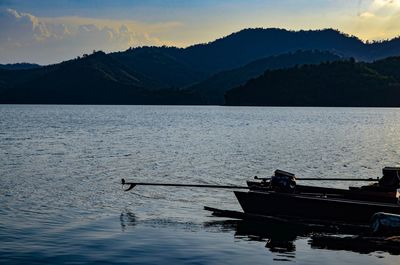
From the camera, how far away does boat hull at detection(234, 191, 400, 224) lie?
88.7 ft

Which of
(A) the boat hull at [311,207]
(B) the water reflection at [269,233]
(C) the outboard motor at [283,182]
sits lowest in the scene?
(B) the water reflection at [269,233]

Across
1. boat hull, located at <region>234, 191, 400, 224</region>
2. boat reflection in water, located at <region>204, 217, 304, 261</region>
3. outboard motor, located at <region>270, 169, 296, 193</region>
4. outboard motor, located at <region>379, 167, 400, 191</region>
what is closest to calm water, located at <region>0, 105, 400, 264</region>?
boat reflection in water, located at <region>204, 217, 304, 261</region>

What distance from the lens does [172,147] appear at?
3029 inches

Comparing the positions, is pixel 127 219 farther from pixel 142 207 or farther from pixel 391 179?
pixel 391 179

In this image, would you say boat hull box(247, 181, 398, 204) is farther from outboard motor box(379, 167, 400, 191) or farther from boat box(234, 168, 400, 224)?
→ outboard motor box(379, 167, 400, 191)

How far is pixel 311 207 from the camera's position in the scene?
28141 millimetres

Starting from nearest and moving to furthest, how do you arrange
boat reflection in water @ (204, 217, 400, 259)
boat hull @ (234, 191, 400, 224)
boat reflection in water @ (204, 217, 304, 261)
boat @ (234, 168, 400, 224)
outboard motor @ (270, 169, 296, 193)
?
boat reflection in water @ (204, 217, 400, 259) < boat reflection in water @ (204, 217, 304, 261) < boat hull @ (234, 191, 400, 224) < boat @ (234, 168, 400, 224) < outboard motor @ (270, 169, 296, 193)

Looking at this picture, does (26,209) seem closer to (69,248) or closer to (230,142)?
(69,248)

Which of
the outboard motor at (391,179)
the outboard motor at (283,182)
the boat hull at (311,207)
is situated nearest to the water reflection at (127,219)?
the boat hull at (311,207)

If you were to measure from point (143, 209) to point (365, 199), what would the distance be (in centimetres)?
1238

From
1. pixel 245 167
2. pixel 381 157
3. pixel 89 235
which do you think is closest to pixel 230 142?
pixel 381 157

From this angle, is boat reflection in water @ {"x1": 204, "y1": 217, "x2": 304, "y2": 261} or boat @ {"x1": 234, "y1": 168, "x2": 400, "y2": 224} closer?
boat reflection in water @ {"x1": 204, "y1": 217, "x2": 304, "y2": 261}

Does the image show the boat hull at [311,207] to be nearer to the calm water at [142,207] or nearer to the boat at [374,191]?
the boat at [374,191]

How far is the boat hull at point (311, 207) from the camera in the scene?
27.0 metres
